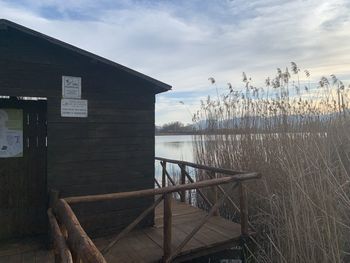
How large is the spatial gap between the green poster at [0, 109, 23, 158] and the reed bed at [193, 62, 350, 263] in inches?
149

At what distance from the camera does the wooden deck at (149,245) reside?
4.02 metres

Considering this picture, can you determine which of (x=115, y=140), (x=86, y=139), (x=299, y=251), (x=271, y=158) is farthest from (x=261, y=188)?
(x=86, y=139)

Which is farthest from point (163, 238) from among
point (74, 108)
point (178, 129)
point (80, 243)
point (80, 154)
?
point (178, 129)

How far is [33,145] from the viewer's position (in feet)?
15.7

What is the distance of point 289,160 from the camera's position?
179 inches

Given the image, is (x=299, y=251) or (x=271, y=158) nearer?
(x=299, y=251)

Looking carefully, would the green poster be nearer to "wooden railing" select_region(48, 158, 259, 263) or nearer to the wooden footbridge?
the wooden footbridge

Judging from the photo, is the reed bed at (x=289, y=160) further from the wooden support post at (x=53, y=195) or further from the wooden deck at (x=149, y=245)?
the wooden support post at (x=53, y=195)

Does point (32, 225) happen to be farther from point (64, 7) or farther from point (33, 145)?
point (64, 7)

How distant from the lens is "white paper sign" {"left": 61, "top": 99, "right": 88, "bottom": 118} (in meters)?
4.52

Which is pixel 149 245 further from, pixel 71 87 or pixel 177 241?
pixel 71 87

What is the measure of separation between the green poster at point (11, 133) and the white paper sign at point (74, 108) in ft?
2.41

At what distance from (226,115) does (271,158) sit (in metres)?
2.20

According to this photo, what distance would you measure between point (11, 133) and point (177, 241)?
2.96m
